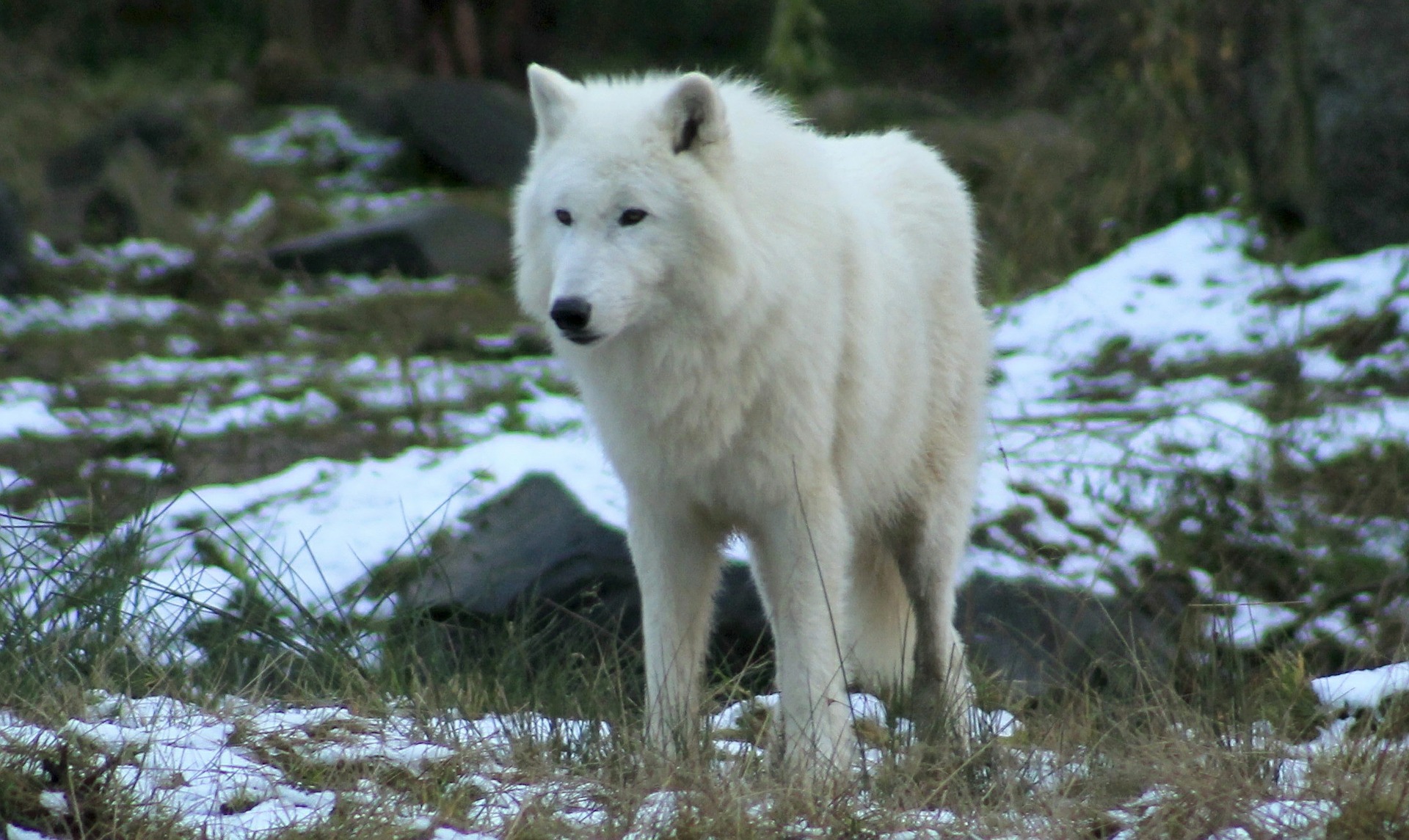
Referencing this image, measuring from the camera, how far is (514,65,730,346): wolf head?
10.6 ft

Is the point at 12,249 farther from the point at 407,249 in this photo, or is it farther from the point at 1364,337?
the point at 1364,337

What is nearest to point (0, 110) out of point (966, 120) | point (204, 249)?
point (204, 249)

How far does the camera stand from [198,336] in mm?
9250

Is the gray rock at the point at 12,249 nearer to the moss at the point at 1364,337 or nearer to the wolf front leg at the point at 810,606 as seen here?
the wolf front leg at the point at 810,606

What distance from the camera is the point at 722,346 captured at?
3.40m

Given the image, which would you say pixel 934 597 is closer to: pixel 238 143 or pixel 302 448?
pixel 302 448

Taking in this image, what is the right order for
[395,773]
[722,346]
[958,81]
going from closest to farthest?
[395,773] → [722,346] → [958,81]

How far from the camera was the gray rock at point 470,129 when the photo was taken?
1426 cm

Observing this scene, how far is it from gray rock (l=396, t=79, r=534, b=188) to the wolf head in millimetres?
10670

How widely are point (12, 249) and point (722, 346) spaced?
27.9 feet

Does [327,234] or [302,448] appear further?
[327,234]

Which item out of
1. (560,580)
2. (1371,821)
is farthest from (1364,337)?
(1371,821)

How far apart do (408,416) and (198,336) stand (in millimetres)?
2914

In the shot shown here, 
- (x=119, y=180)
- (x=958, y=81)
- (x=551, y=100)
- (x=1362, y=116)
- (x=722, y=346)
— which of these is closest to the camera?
(x=722, y=346)
